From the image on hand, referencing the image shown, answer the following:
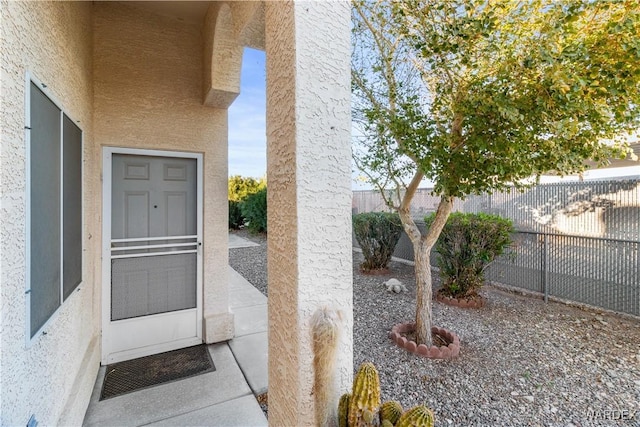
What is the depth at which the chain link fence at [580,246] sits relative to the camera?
5.42m

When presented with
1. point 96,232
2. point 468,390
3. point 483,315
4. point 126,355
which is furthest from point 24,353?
point 483,315

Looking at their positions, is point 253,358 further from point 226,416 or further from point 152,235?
point 152,235

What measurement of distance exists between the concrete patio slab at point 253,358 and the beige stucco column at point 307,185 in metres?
1.74

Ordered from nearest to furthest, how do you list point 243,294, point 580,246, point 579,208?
point 580,246, point 579,208, point 243,294

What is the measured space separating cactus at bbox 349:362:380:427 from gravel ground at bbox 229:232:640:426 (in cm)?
189

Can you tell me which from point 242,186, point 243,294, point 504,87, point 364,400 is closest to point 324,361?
point 364,400

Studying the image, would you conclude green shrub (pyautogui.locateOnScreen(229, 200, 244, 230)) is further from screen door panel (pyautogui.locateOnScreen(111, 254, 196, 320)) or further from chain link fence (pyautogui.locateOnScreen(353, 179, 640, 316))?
chain link fence (pyautogui.locateOnScreen(353, 179, 640, 316))

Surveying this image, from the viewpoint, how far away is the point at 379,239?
8.52 meters

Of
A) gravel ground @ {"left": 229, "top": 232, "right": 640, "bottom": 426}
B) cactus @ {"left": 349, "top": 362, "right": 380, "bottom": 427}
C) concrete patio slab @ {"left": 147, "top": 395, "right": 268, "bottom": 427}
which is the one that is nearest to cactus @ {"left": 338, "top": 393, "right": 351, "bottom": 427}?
cactus @ {"left": 349, "top": 362, "right": 380, "bottom": 427}

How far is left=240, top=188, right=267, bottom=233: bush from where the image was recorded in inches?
647

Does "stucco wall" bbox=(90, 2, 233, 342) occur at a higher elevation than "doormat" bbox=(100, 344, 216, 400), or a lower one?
higher

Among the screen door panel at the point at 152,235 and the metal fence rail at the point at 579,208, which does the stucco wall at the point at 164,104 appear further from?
the metal fence rail at the point at 579,208

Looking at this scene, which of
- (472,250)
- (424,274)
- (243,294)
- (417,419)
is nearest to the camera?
(417,419)

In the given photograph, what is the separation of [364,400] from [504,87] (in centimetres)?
302
